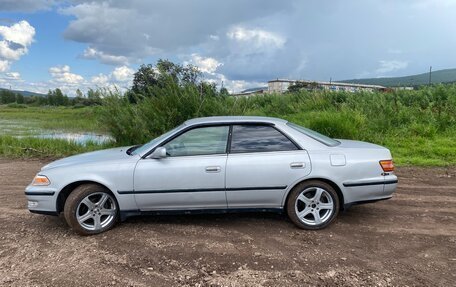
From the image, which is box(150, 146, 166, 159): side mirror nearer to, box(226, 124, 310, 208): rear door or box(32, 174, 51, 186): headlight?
box(226, 124, 310, 208): rear door

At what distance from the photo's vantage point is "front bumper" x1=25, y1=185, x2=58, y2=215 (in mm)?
4637

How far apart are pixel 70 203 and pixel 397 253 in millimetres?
3878

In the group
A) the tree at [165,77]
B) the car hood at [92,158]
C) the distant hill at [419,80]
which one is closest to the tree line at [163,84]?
the tree at [165,77]

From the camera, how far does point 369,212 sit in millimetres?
5465

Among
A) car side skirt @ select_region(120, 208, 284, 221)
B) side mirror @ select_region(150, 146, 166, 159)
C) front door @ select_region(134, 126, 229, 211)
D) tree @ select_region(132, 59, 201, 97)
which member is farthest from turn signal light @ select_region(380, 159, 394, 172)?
tree @ select_region(132, 59, 201, 97)

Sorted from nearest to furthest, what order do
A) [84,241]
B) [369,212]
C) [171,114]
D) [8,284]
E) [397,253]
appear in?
[8,284] → [397,253] → [84,241] → [369,212] → [171,114]

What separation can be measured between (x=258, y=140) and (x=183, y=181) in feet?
3.61

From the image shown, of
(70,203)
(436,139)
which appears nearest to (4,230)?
(70,203)

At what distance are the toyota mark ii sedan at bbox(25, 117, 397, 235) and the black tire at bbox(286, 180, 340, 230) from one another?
1 centimetres

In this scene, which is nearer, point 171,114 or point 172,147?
point 172,147

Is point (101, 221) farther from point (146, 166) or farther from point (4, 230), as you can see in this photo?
point (4, 230)

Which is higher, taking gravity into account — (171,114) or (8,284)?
(171,114)

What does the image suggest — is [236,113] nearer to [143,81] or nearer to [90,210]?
[143,81]

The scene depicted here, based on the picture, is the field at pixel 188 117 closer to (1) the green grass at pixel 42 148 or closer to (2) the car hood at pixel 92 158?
(1) the green grass at pixel 42 148
